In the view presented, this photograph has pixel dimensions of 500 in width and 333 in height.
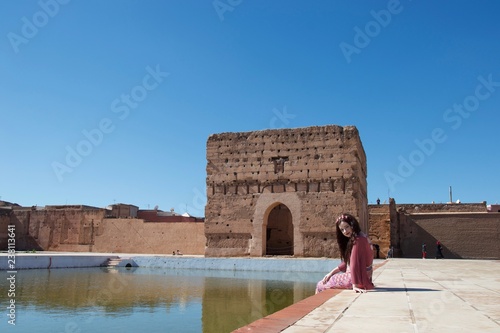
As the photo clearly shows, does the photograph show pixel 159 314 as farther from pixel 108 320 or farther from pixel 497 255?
pixel 497 255

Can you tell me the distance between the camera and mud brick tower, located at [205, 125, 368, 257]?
20.1m

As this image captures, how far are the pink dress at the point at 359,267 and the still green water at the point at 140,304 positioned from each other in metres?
1.48

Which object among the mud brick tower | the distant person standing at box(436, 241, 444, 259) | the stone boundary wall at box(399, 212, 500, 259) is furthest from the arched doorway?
the distant person standing at box(436, 241, 444, 259)

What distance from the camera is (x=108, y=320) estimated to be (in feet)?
22.1

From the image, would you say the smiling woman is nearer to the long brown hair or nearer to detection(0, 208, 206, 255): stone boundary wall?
the long brown hair

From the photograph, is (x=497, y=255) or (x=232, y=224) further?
(x=497, y=255)

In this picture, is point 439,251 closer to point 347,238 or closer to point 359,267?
point 347,238

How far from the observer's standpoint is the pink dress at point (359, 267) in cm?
609

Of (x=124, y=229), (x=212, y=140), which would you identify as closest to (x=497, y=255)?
(x=212, y=140)

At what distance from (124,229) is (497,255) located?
20084 mm

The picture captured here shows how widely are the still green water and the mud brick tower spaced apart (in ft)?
26.8

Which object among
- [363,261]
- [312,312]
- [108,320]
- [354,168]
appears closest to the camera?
[312,312]

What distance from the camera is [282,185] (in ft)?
68.7

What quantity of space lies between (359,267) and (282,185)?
1481 cm
